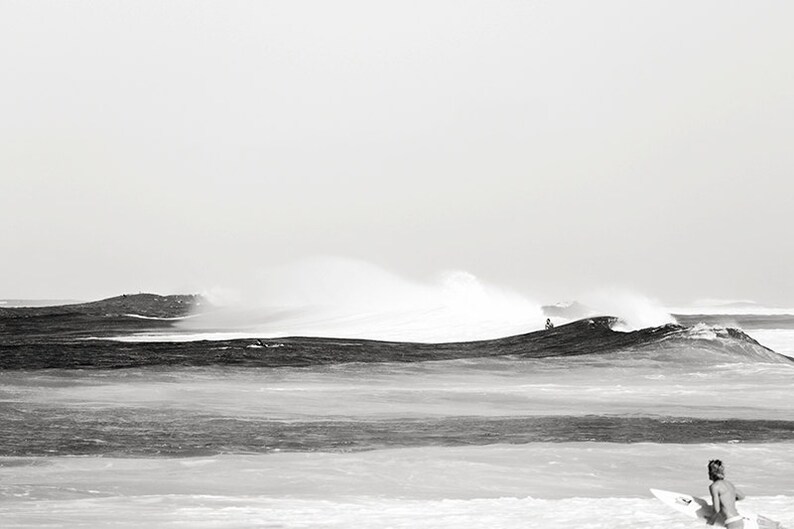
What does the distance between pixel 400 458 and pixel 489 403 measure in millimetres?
6114

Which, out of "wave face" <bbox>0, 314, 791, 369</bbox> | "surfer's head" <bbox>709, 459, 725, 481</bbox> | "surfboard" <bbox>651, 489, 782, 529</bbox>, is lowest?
"surfboard" <bbox>651, 489, 782, 529</bbox>

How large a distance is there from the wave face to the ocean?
111 centimetres

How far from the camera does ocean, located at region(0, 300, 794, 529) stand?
10141 mm

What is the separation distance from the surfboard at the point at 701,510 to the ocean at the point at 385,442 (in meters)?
0.20

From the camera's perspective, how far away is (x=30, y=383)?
73.8 ft

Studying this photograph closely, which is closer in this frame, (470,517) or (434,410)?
(470,517)

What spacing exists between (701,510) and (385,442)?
5.49 meters

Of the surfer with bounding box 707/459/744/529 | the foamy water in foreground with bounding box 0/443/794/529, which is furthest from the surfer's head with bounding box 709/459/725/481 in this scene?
the foamy water in foreground with bounding box 0/443/794/529

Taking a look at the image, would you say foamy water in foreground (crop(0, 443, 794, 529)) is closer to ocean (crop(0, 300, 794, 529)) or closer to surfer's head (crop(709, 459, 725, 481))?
ocean (crop(0, 300, 794, 529))

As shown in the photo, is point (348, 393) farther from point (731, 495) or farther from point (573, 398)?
point (731, 495)

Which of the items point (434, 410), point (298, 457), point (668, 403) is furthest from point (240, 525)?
point (668, 403)

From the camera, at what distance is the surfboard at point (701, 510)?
875cm

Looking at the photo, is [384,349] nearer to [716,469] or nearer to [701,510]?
[701,510]

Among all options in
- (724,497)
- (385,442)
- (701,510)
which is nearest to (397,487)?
(385,442)
